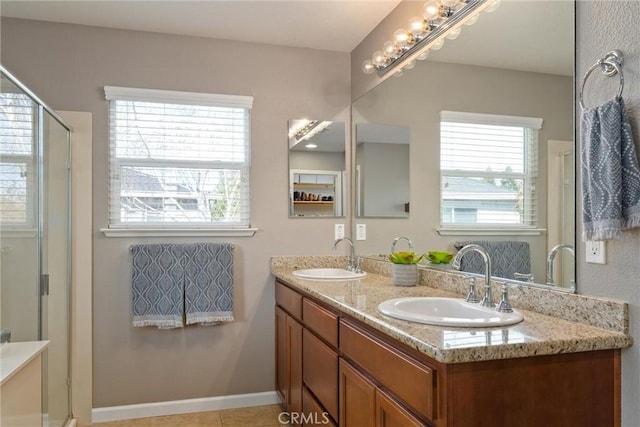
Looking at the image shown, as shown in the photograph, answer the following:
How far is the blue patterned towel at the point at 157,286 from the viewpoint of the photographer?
8.86 feet

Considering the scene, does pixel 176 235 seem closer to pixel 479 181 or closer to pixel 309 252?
pixel 309 252

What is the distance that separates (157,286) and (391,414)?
1839 millimetres

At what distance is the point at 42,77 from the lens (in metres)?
2.66

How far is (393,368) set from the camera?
4.47 ft

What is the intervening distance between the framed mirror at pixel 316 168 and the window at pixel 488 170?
3.44ft

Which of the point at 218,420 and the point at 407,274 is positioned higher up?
the point at 407,274

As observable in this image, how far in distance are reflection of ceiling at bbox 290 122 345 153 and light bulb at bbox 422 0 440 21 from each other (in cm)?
112

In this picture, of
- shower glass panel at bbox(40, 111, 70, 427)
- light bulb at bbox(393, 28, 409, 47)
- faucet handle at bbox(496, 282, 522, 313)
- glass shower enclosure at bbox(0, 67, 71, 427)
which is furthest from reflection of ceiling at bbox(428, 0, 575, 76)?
shower glass panel at bbox(40, 111, 70, 427)

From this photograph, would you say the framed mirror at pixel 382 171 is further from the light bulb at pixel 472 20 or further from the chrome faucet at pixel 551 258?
the chrome faucet at pixel 551 258

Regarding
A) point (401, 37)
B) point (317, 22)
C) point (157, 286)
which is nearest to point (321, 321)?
point (157, 286)

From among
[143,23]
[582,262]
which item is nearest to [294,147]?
[143,23]

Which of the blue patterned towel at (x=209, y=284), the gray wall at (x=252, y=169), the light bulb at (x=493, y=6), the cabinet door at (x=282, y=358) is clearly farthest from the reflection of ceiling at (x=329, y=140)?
the light bulb at (x=493, y=6)

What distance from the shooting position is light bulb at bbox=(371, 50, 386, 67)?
2.61 metres

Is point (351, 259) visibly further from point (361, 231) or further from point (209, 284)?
point (209, 284)
